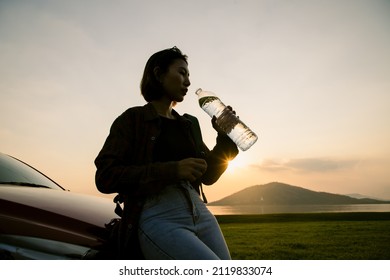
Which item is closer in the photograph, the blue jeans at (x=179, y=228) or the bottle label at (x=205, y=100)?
the blue jeans at (x=179, y=228)

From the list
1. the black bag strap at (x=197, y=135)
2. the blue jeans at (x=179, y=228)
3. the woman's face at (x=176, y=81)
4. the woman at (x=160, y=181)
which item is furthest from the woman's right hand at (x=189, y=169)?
the woman's face at (x=176, y=81)

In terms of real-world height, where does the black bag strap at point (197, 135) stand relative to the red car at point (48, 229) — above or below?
above

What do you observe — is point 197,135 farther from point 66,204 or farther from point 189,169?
point 66,204

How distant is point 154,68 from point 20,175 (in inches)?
48.5

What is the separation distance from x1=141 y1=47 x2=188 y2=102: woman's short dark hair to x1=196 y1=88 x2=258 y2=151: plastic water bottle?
1.14 ft

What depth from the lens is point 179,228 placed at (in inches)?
49.2

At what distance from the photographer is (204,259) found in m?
1.25

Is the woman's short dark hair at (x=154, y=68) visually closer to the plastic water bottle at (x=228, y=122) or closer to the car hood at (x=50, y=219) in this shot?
the plastic water bottle at (x=228, y=122)

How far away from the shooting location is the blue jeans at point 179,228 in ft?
3.99

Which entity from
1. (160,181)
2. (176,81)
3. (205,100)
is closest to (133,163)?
(160,181)

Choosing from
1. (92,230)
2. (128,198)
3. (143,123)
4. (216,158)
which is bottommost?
(92,230)
